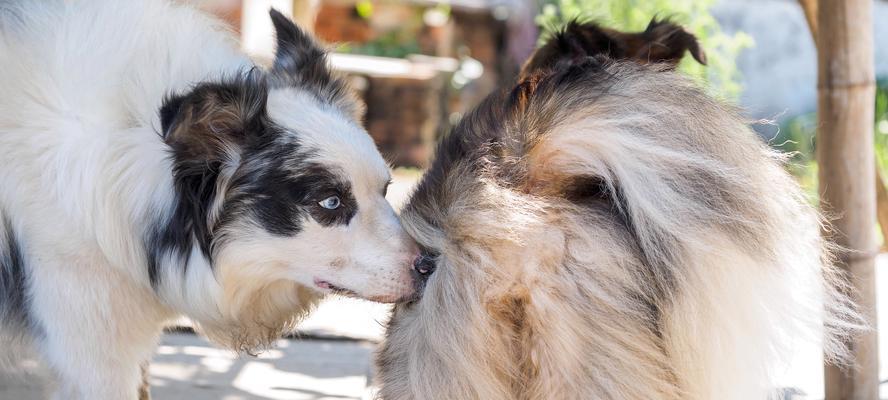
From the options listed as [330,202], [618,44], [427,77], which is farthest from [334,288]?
[427,77]

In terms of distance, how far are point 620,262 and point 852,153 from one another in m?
1.61

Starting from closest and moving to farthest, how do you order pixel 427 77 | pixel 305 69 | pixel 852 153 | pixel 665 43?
pixel 305 69 < pixel 852 153 < pixel 665 43 < pixel 427 77

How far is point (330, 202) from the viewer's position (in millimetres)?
2689

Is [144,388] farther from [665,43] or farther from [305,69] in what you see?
[665,43]

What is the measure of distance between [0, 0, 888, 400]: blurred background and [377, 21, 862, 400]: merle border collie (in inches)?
54.8

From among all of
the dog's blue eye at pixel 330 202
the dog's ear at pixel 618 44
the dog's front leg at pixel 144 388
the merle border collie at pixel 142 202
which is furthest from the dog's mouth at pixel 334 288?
the dog's ear at pixel 618 44

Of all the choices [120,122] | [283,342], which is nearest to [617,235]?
[120,122]

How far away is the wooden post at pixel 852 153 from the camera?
3.22 m

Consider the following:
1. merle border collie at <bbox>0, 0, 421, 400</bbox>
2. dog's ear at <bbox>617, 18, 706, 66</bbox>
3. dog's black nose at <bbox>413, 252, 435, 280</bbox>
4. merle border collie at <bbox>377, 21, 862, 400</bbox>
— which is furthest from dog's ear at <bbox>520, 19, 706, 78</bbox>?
merle border collie at <bbox>377, 21, 862, 400</bbox>

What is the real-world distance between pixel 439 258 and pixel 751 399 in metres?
0.79

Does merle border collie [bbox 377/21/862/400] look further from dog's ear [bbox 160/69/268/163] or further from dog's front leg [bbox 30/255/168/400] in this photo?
dog's front leg [bbox 30/255/168/400]

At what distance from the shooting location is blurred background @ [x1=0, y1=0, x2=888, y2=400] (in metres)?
4.23

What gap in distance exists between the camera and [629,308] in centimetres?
204

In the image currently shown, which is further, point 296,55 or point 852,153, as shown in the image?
point 852,153
